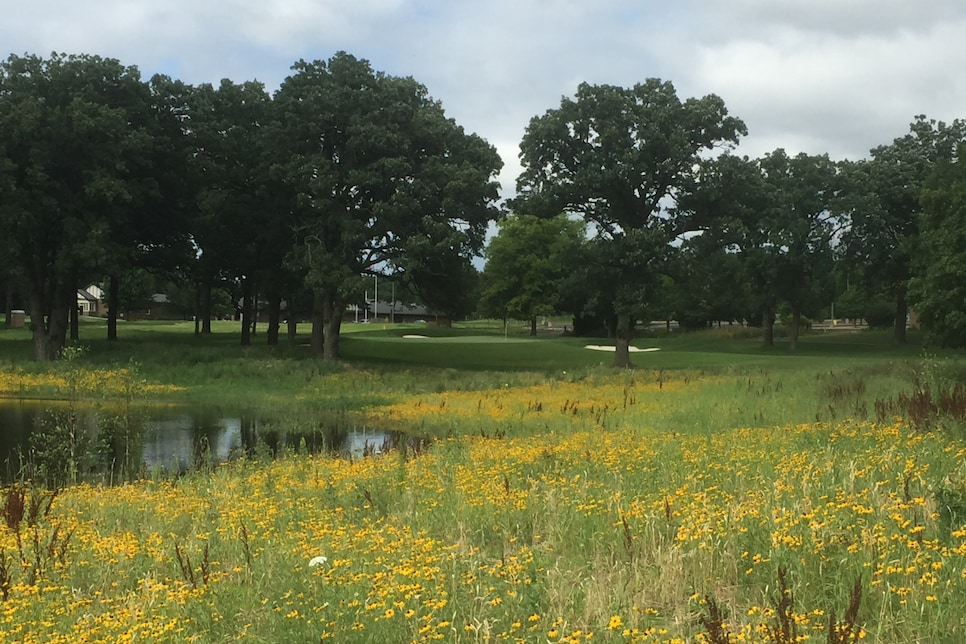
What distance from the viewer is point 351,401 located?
28094 mm

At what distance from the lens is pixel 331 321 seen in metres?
40.4

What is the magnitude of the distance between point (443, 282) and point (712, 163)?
14.7 m

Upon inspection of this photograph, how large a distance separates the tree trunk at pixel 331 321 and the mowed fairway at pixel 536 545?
82.4 ft

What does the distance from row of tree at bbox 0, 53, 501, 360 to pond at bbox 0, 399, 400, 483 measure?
12.2 metres

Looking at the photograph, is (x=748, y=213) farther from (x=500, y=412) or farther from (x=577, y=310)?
(x=577, y=310)

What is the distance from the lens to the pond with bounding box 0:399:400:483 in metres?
15.2

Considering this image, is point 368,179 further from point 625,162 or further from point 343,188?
point 625,162

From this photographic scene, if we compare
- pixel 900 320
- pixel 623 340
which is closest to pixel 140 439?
pixel 623 340

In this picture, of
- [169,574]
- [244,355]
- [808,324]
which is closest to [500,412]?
[169,574]

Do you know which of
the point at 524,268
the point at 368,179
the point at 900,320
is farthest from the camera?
the point at 524,268

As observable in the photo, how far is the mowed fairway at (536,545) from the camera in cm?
474

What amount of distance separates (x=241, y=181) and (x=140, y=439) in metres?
26.6

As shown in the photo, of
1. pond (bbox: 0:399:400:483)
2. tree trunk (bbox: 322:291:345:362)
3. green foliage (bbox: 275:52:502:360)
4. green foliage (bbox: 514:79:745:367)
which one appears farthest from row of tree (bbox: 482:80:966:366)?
pond (bbox: 0:399:400:483)

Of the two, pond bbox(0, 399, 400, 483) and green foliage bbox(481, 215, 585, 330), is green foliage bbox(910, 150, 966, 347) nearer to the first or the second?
pond bbox(0, 399, 400, 483)
